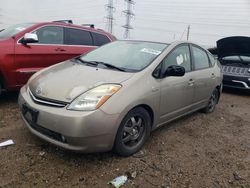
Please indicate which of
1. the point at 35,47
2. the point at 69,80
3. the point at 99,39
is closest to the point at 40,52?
the point at 35,47

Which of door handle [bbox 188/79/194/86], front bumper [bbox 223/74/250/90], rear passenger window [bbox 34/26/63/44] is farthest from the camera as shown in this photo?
front bumper [bbox 223/74/250/90]

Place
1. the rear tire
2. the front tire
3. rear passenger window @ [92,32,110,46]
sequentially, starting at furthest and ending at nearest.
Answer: rear passenger window @ [92,32,110,46]
the rear tire
the front tire

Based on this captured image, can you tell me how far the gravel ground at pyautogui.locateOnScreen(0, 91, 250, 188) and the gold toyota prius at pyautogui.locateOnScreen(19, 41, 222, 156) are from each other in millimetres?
260


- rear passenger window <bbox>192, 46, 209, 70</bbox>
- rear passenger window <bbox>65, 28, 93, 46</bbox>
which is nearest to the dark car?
rear passenger window <bbox>192, 46, 209, 70</bbox>

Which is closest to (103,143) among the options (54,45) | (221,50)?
(54,45)

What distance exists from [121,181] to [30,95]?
4.90ft

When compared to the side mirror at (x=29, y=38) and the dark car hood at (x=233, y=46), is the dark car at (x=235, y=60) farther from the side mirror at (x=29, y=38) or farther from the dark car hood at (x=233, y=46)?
the side mirror at (x=29, y=38)

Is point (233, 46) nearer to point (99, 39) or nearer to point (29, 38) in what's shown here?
point (99, 39)

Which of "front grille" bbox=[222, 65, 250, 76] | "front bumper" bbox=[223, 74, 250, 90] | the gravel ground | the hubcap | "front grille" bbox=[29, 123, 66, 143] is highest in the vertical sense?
"front grille" bbox=[29, 123, 66, 143]

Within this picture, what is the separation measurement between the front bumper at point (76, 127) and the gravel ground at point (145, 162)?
0.95 feet

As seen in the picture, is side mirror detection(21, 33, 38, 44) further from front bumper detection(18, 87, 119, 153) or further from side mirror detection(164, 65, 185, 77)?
side mirror detection(164, 65, 185, 77)

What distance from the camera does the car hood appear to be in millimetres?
2870

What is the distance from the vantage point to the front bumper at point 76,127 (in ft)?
8.64

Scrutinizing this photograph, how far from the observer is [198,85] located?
14.4 feet
